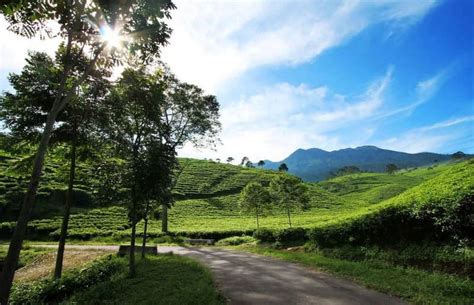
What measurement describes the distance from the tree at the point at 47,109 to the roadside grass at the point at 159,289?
529cm

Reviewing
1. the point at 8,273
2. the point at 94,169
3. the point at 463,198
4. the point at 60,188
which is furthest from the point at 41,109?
the point at 60,188

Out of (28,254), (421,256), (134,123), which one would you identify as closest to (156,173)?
(134,123)

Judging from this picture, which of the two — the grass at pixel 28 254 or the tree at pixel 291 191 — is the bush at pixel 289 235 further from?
the grass at pixel 28 254

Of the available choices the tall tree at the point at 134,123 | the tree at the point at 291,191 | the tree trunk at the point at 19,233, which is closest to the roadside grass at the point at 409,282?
the tall tree at the point at 134,123

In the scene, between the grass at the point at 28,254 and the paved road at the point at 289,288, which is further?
the grass at the point at 28,254

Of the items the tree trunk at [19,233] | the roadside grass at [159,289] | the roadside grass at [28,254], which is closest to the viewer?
the tree trunk at [19,233]

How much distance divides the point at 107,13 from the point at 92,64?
1740 mm

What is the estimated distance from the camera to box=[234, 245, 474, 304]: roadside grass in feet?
30.3

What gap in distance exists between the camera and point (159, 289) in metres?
11.6

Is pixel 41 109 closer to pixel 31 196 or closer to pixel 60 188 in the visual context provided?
pixel 31 196

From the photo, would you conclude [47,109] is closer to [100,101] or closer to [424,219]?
[100,101]

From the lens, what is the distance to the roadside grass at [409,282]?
364 inches

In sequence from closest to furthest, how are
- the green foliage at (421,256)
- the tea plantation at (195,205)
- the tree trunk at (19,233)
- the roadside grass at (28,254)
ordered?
the tree trunk at (19,233) < the green foliage at (421,256) < the tea plantation at (195,205) < the roadside grass at (28,254)

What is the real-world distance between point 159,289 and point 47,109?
40.6ft
